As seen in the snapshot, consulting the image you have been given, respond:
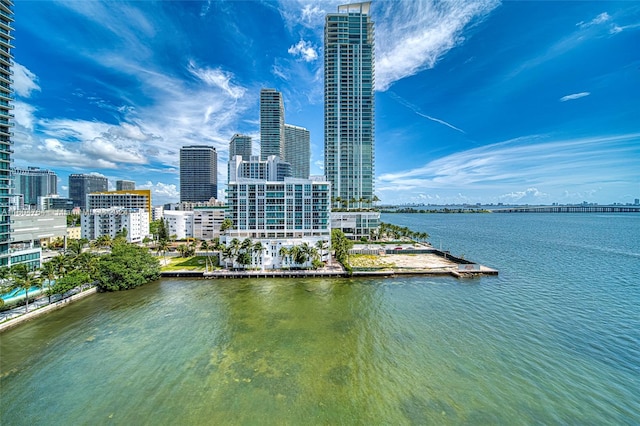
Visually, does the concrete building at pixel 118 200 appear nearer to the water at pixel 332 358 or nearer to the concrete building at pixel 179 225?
the concrete building at pixel 179 225

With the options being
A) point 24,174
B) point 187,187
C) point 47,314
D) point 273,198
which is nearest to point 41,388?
point 47,314

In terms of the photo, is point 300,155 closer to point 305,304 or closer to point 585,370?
point 305,304

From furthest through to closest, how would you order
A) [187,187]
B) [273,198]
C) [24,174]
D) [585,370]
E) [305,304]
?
[187,187] → [24,174] → [273,198] → [305,304] → [585,370]

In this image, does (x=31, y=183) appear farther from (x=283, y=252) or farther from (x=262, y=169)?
(x=283, y=252)

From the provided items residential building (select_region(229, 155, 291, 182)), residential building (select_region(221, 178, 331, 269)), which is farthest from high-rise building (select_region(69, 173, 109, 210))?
residential building (select_region(221, 178, 331, 269))

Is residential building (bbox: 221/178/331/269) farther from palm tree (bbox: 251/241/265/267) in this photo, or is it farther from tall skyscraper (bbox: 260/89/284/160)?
tall skyscraper (bbox: 260/89/284/160)

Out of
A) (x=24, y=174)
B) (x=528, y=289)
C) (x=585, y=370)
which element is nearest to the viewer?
(x=585, y=370)
